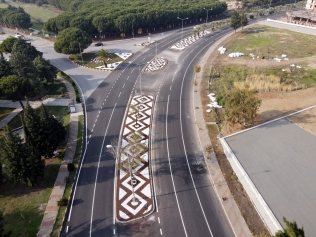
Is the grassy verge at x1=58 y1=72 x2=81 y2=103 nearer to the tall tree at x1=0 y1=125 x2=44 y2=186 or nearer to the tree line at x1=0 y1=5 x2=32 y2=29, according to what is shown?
the tall tree at x1=0 y1=125 x2=44 y2=186

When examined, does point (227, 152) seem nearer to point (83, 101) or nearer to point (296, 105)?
point (296, 105)

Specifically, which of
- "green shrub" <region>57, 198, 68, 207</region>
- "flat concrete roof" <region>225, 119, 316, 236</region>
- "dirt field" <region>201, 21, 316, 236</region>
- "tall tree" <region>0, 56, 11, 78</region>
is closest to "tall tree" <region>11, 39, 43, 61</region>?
"tall tree" <region>0, 56, 11, 78</region>

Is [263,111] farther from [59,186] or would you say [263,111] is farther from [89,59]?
[89,59]

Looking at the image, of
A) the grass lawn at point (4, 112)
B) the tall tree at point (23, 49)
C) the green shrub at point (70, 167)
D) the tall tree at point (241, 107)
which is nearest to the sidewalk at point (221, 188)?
the tall tree at point (241, 107)

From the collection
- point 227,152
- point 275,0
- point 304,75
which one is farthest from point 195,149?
point 275,0

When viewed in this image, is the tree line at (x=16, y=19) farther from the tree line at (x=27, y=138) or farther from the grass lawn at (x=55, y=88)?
the tree line at (x=27, y=138)

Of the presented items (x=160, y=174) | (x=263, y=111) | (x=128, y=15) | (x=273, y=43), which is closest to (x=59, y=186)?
(x=160, y=174)
